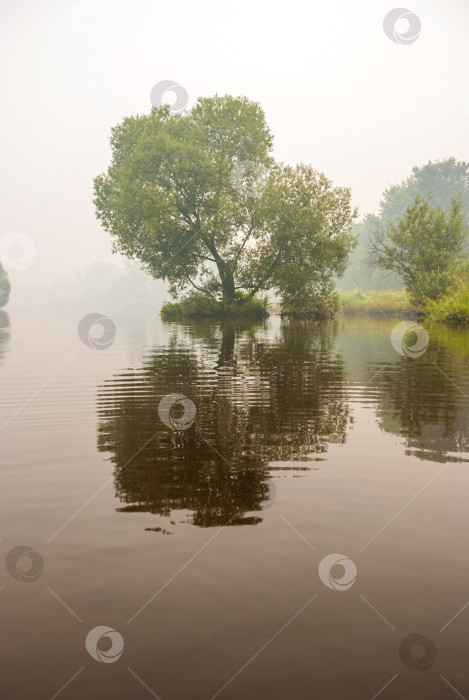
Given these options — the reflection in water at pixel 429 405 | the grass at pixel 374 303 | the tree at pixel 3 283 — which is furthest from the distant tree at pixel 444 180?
the reflection in water at pixel 429 405

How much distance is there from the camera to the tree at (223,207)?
4700cm

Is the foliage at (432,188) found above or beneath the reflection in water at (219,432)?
above

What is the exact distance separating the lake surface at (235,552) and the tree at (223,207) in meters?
38.7

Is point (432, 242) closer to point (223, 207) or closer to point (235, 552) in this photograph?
point (223, 207)

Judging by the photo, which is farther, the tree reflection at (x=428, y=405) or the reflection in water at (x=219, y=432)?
the tree reflection at (x=428, y=405)

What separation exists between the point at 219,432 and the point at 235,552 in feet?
13.6

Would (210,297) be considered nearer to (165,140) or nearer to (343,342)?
(165,140)

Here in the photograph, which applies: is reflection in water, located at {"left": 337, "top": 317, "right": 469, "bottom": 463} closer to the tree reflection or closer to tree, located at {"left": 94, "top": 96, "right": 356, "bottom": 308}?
the tree reflection

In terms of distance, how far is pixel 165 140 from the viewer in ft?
154

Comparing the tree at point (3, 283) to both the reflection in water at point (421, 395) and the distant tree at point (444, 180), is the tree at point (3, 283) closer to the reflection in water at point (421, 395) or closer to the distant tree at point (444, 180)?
the distant tree at point (444, 180)

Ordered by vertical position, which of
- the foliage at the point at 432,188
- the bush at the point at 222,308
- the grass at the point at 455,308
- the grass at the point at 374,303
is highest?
the foliage at the point at 432,188

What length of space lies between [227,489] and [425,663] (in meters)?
3.04

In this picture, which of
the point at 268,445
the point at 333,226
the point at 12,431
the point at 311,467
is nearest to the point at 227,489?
the point at 311,467

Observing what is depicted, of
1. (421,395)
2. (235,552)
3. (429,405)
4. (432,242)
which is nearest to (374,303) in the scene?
(432,242)
